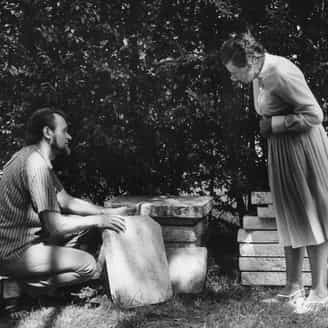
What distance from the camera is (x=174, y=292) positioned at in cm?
483

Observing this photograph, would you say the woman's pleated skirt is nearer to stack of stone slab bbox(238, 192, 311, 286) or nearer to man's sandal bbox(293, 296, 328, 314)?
man's sandal bbox(293, 296, 328, 314)

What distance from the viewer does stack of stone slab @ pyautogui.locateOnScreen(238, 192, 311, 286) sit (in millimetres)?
4941

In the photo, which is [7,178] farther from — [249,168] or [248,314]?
[249,168]

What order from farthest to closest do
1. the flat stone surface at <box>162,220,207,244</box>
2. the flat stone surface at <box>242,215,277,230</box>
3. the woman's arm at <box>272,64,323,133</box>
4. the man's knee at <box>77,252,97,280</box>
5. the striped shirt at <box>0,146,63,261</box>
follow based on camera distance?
1. the flat stone surface at <box>242,215,277,230</box>
2. the flat stone surface at <box>162,220,207,244</box>
3. the man's knee at <box>77,252,97,280</box>
4. the striped shirt at <box>0,146,63,261</box>
5. the woman's arm at <box>272,64,323,133</box>

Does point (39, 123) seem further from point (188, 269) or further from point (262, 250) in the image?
point (262, 250)

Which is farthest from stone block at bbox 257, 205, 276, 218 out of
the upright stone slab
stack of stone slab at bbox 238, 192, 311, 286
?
the upright stone slab

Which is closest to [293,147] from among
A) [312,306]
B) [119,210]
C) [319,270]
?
[319,270]

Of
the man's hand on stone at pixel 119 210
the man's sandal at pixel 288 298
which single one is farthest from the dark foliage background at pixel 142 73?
the man's sandal at pixel 288 298

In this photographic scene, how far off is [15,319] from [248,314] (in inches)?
62.2

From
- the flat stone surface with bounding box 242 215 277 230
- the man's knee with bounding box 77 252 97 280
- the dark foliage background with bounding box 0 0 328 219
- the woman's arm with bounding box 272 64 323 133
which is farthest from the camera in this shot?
the dark foliage background with bounding box 0 0 328 219

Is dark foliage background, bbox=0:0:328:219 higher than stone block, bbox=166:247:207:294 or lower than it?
higher

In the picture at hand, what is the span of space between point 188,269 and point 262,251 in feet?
1.99

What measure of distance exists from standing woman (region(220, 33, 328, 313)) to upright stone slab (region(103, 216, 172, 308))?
0.93 m

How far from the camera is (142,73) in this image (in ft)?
17.5
